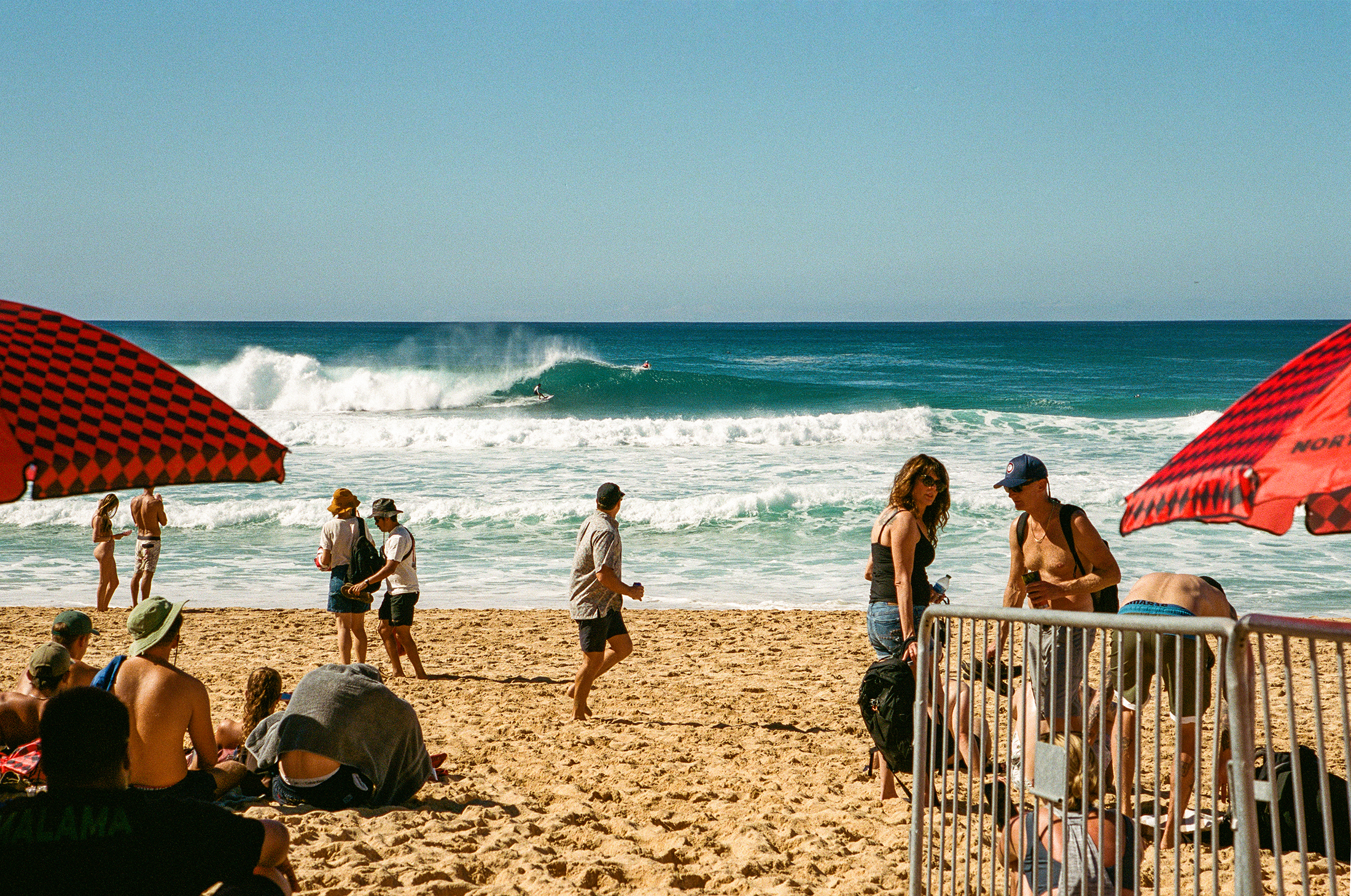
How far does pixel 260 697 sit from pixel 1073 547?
14.3 feet

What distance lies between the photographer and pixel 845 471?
21281 mm

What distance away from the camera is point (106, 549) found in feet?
34.6

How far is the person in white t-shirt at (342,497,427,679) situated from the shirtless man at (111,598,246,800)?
2.83 meters

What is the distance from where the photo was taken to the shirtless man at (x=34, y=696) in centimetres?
491

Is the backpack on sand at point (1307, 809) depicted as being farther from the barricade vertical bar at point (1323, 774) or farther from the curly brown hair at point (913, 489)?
the curly brown hair at point (913, 489)

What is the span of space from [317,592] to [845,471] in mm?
12089

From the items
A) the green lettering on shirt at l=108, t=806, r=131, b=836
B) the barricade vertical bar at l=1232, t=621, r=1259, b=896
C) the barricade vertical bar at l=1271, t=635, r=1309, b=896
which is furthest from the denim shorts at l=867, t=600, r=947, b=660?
the green lettering on shirt at l=108, t=806, r=131, b=836

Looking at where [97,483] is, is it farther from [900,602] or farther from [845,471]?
[845,471]

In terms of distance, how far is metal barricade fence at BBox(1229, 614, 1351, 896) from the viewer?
2.41 metres

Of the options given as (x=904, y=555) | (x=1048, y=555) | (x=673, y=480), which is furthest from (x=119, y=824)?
(x=673, y=480)

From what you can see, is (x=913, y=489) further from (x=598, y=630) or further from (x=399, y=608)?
(x=399, y=608)

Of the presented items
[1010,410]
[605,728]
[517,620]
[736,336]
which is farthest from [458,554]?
[736,336]

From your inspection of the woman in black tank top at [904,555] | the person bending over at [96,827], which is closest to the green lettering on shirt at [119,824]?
the person bending over at [96,827]

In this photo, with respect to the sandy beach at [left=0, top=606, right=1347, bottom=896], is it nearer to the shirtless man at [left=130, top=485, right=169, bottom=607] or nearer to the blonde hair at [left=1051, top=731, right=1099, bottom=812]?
the shirtless man at [left=130, top=485, right=169, bottom=607]
